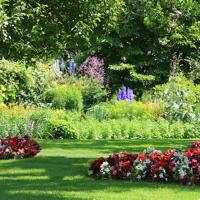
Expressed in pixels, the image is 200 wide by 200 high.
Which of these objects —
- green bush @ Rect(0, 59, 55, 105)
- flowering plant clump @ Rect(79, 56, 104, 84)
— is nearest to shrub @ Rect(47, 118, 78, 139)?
green bush @ Rect(0, 59, 55, 105)

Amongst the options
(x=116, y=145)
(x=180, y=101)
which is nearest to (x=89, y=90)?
(x=180, y=101)

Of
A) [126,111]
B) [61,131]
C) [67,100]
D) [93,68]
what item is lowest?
[61,131]

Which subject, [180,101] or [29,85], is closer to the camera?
[180,101]

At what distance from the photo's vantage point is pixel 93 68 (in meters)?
23.1

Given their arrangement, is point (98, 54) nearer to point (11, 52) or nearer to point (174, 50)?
point (174, 50)

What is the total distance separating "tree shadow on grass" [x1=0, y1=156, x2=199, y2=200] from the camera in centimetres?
754

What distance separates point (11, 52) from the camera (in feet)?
34.7

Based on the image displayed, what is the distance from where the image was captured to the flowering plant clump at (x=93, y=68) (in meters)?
22.7

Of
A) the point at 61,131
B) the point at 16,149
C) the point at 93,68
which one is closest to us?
the point at 16,149

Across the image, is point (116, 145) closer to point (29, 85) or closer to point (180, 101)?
point (180, 101)

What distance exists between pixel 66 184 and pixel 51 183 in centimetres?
22

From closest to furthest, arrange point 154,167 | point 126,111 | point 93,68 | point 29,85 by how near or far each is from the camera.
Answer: point 154,167 < point 126,111 < point 29,85 < point 93,68

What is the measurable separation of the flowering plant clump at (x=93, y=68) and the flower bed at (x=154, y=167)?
13607 mm

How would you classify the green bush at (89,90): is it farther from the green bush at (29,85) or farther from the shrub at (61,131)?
the shrub at (61,131)
